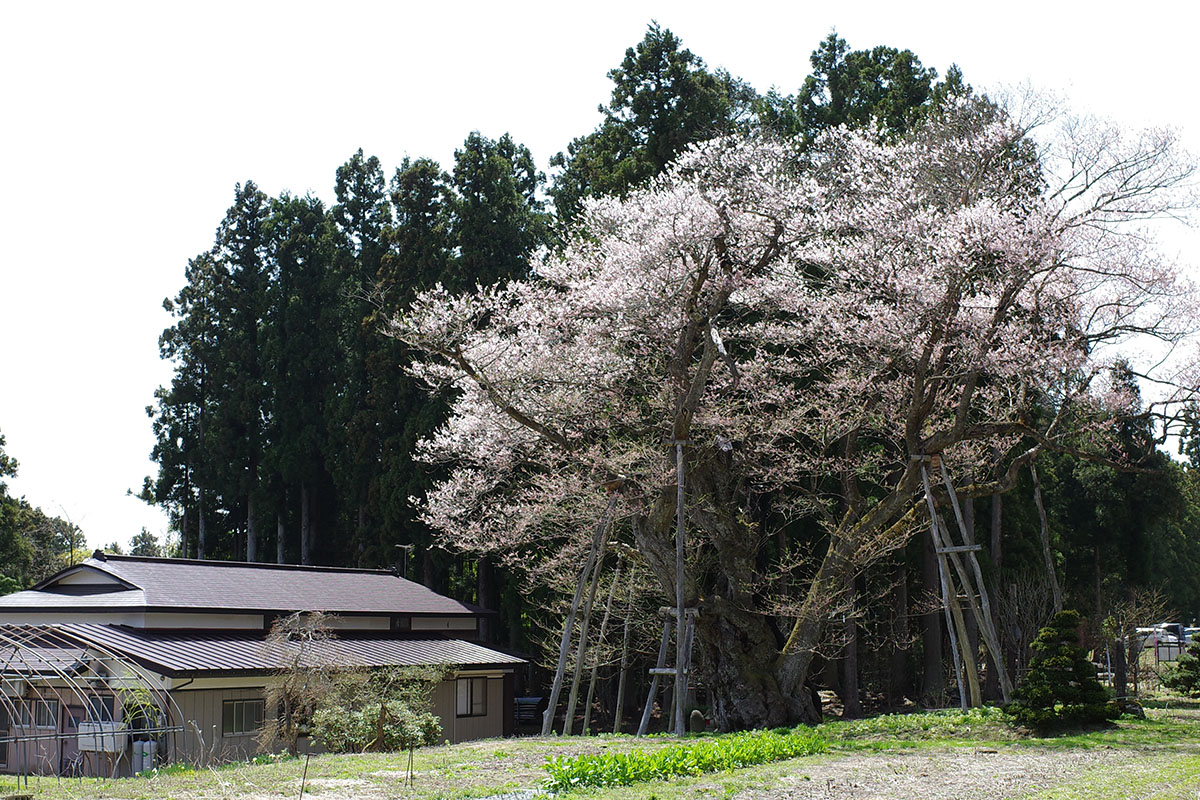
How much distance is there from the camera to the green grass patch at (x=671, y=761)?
7.77m

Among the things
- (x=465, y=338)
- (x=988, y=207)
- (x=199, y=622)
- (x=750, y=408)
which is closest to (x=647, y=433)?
(x=750, y=408)

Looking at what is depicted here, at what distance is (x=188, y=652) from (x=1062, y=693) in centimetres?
1297

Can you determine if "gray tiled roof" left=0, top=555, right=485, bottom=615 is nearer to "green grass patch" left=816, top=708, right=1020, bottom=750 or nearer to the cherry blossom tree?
the cherry blossom tree

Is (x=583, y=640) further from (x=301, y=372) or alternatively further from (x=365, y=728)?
(x=301, y=372)

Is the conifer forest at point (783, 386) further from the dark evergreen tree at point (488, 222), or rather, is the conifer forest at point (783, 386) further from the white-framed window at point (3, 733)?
the white-framed window at point (3, 733)

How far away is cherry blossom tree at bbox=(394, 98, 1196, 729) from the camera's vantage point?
479 inches

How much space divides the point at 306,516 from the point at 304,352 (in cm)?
506

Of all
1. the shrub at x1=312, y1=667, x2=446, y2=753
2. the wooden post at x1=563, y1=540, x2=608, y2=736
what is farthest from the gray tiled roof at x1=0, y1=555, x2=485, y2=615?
the wooden post at x1=563, y1=540, x2=608, y2=736

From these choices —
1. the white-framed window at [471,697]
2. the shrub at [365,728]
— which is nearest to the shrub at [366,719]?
the shrub at [365,728]

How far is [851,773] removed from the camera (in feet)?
26.3

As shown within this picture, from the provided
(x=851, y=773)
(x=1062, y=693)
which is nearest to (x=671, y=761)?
(x=851, y=773)

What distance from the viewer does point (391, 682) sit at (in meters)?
16.9

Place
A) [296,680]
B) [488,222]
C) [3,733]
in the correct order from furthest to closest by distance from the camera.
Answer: [488,222] < [3,733] < [296,680]

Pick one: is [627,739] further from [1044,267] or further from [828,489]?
[828,489]
